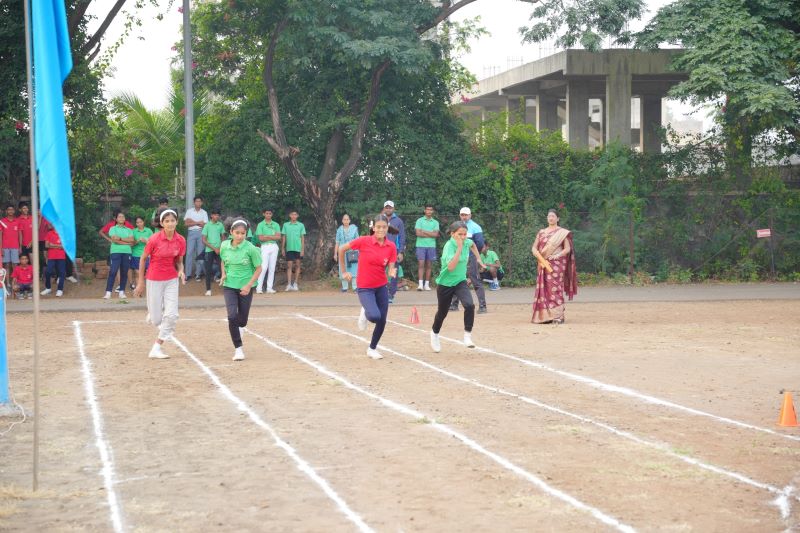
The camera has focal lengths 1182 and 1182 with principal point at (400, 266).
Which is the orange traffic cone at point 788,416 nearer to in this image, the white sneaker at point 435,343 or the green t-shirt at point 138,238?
the white sneaker at point 435,343

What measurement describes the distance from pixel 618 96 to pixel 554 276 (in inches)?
594

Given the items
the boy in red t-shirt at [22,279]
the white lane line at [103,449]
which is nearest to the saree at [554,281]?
the white lane line at [103,449]

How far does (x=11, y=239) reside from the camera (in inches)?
949

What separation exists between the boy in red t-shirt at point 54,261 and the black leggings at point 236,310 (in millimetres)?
11004

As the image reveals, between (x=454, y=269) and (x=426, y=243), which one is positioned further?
(x=426, y=243)

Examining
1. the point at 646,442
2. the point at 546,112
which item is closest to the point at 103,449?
the point at 646,442

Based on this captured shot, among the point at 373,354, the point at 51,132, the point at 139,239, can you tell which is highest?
the point at 51,132

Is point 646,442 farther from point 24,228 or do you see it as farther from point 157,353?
point 24,228

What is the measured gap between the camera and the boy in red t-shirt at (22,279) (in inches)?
944

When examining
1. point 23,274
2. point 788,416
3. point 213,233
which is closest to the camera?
point 788,416

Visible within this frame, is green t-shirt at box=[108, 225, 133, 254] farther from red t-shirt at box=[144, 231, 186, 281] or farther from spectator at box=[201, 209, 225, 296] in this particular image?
red t-shirt at box=[144, 231, 186, 281]

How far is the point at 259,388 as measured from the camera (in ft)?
39.7

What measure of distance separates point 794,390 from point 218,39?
65.7 ft

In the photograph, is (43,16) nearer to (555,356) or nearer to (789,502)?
(789,502)
